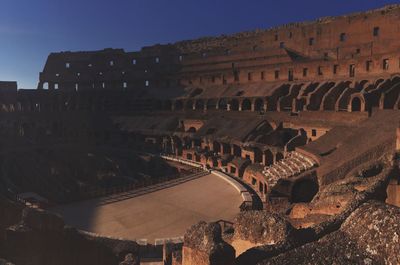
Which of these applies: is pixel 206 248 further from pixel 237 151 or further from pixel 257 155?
pixel 237 151

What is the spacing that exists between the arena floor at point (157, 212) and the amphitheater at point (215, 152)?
99 mm

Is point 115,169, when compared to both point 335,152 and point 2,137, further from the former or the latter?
point 335,152

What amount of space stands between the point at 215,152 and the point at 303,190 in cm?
1246

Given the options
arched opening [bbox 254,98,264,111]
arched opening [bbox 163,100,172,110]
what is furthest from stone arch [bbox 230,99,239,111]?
arched opening [bbox 163,100,172,110]

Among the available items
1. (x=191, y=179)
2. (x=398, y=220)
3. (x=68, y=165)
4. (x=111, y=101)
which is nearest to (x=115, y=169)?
(x=68, y=165)

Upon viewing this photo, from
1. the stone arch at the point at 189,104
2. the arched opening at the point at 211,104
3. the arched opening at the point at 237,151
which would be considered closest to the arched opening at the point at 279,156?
the arched opening at the point at 237,151

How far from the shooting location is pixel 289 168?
1891cm

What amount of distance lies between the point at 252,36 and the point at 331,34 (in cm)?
1008

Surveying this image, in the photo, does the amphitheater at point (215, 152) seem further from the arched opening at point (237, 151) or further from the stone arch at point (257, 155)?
the arched opening at point (237, 151)

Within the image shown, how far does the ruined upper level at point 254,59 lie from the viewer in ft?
101

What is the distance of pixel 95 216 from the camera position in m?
16.5

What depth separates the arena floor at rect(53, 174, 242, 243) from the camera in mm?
14719

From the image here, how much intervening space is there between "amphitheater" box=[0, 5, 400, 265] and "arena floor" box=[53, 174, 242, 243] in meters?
0.10

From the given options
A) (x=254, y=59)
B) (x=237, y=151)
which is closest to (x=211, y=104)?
(x=254, y=59)
